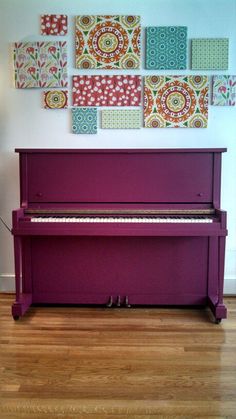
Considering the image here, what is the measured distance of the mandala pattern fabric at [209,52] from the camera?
281cm

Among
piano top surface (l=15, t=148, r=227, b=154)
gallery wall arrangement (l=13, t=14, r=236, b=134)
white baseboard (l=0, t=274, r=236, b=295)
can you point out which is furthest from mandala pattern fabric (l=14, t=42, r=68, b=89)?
white baseboard (l=0, t=274, r=236, b=295)

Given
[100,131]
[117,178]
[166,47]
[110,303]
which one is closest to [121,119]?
[100,131]

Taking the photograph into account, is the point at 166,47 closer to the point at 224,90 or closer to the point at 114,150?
the point at 224,90

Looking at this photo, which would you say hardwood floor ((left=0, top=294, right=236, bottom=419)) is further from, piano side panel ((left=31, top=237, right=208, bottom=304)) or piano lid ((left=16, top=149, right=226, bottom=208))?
piano lid ((left=16, top=149, right=226, bottom=208))

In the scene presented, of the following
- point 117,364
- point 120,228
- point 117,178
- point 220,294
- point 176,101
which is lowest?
point 117,364

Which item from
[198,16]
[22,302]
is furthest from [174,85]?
[22,302]

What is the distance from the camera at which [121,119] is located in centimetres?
288

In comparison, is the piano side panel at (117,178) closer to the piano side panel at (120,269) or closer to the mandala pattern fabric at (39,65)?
the piano side panel at (120,269)

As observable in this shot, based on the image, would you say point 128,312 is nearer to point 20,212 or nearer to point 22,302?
point 22,302

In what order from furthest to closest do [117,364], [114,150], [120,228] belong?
[114,150]
[120,228]
[117,364]

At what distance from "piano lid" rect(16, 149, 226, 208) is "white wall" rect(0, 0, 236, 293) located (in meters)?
0.32

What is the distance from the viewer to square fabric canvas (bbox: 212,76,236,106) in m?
2.84

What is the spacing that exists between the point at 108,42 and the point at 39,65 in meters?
0.61

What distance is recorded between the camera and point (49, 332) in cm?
233
